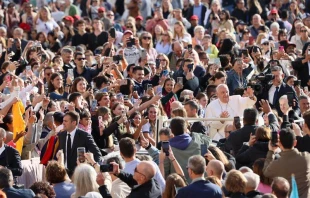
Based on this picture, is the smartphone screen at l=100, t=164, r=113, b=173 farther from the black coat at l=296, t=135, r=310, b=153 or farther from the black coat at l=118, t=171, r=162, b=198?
the black coat at l=296, t=135, r=310, b=153

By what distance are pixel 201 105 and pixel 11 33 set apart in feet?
28.4

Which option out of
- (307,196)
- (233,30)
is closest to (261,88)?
(307,196)

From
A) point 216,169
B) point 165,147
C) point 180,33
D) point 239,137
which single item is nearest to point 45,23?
point 180,33

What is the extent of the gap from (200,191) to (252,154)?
2290mm

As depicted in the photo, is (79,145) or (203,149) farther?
(79,145)

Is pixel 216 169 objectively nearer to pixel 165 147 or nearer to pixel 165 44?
pixel 165 147

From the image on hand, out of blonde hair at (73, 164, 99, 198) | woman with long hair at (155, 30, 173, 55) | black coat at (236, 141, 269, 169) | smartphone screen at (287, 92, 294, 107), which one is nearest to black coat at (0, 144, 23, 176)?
blonde hair at (73, 164, 99, 198)

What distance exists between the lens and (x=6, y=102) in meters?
18.6

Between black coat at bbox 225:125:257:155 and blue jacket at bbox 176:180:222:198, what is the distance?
2914 mm

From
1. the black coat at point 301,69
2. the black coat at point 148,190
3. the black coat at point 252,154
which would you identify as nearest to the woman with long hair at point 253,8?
the black coat at point 301,69

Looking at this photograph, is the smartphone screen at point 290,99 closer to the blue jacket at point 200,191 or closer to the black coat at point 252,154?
the black coat at point 252,154

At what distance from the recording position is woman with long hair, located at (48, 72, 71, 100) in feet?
65.9

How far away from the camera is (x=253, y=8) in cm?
2961

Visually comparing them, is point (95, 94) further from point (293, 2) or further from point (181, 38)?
point (293, 2)
